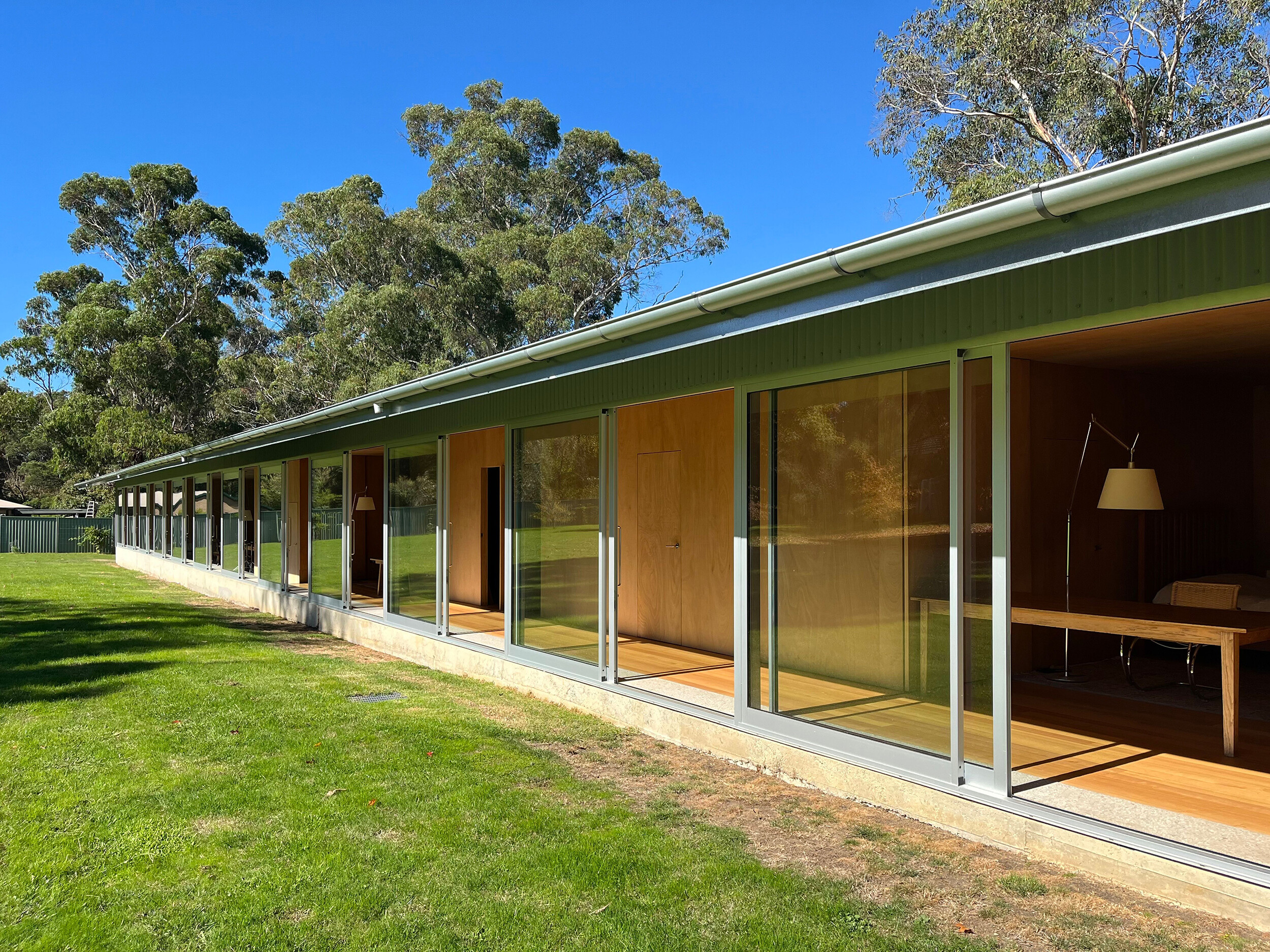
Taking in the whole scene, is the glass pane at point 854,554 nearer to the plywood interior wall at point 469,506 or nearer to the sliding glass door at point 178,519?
the plywood interior wall at point 469,506

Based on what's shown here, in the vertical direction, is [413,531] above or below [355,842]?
above

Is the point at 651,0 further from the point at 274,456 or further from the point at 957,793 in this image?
the point at 957,793

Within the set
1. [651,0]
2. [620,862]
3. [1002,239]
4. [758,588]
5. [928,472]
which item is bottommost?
[620,862]

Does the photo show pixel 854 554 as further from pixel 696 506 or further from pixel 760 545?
pixel 696 506

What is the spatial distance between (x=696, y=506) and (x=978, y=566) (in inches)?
186

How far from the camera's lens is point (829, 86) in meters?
36.1

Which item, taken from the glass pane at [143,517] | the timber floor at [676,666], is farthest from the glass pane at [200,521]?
the timber floor at [676,666]

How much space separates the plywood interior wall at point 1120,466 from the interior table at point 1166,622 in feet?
5.06

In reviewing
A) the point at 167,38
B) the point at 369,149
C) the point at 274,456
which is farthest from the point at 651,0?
the point at 274,456

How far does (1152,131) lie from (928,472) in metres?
16.5

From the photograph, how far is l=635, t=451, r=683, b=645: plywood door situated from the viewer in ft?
30.5

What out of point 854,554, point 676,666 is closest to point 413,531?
point 676,666

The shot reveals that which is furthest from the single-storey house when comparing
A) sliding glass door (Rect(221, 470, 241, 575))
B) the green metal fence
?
the green metal fence

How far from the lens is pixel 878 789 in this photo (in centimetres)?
487
